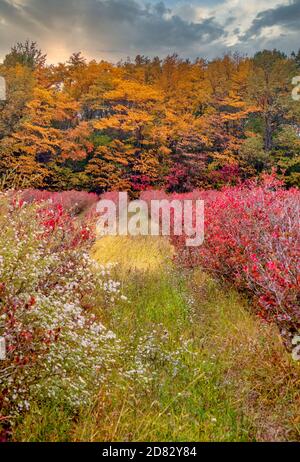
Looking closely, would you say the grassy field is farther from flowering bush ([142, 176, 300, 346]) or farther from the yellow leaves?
the yellow leaves

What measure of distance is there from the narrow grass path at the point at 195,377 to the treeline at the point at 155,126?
16211 millimetres

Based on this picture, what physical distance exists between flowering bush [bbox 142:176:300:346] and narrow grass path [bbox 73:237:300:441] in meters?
0.37

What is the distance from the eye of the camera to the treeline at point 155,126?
2070cm

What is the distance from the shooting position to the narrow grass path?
2.95 meters

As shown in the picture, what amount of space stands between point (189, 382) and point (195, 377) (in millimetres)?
74

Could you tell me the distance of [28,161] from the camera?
20.5 meters

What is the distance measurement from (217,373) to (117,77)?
69.1ft

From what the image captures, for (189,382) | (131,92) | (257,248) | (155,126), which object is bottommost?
(189,382)

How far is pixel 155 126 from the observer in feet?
70.8

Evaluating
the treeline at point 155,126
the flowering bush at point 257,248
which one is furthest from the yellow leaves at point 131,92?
the flowering bush at point 257,248

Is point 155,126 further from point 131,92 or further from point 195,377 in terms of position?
point 195,377

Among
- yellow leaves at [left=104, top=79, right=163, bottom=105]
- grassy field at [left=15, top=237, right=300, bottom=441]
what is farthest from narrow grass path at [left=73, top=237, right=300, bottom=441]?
yellow leaves at [left=104, top=79, right=163, bottom=105]

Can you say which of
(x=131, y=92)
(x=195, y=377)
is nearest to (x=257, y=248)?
(x=195, y=377)

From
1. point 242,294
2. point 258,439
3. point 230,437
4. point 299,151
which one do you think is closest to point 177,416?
point 230,437
